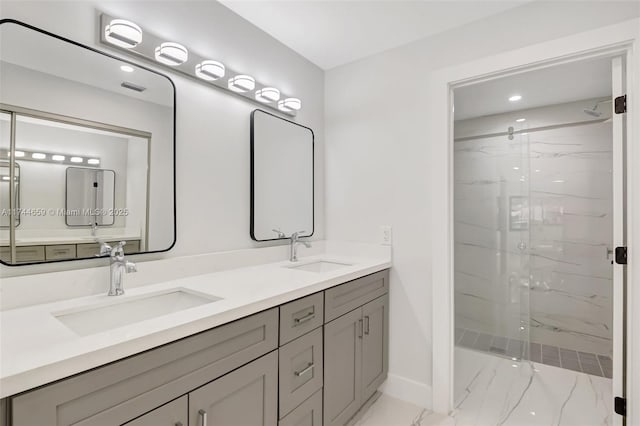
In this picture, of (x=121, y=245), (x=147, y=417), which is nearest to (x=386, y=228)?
(x=121, y=245)

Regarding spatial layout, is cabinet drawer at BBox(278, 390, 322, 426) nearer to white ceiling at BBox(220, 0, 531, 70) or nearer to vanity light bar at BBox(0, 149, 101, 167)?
vanity light bar at BBox(0, 149, 101, 167)

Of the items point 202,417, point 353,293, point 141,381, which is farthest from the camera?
point 353,293

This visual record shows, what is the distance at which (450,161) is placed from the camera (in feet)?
6.50

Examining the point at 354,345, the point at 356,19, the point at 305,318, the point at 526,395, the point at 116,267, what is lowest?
the point at 526,395

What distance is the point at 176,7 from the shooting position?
1588 millimetres

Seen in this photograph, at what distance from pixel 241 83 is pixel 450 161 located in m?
1.33

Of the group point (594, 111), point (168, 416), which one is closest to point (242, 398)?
point (168, 416)

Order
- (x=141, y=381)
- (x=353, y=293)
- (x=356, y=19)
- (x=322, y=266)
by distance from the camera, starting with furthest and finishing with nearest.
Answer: (x=322, y=266) < (x=356, y=19) < (x=353, y=293) < (x=141, y=381)

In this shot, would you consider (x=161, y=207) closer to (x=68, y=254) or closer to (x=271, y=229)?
(x=68, y=254)

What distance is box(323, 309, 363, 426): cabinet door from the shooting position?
5.20ft

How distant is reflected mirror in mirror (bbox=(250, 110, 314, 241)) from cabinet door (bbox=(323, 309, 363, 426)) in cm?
73

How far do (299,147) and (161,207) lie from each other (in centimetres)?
111

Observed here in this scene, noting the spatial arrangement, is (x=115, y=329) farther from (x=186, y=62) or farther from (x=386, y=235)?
(x=386, y=235)

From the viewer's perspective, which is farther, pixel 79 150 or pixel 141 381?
pixel 79 150
